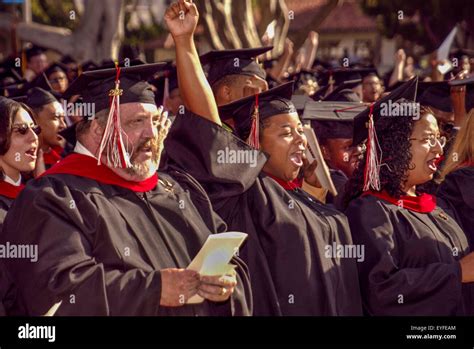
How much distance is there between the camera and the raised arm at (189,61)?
195 inches

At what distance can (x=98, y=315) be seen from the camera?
4.33 metres

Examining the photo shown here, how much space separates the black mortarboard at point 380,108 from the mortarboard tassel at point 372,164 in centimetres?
9

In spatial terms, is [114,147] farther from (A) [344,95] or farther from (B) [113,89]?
(A) [344,95]

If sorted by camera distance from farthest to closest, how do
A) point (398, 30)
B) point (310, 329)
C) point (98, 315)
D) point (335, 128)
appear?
1. point (398, 30)
2. point (335, 128)
3. point (310, 329)
4. point (98, 315)

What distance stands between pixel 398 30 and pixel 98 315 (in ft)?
120

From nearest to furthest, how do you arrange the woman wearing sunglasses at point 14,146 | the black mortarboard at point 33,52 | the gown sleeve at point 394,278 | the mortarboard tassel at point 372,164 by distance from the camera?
the gown sleeve at point 394,278
the mortarboard tassel at point 372,164
the woman wearing sunglasses at point 14,146
the black mortarboard at point 33,52

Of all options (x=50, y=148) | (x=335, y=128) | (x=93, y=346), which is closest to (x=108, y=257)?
(x=93, y=346)

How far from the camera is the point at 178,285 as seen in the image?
436 cm

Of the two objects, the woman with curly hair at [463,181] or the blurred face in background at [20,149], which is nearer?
the blurred face in background at [20,149]

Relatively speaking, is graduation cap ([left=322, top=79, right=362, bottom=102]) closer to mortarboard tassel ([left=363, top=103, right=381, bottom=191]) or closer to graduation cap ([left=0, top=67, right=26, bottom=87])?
mortarboard tassel ([left=363, top=103, right=381, bottom=191])

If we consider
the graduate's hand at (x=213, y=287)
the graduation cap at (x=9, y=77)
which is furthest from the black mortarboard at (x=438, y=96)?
the graduation cap at (x=9, y=77)

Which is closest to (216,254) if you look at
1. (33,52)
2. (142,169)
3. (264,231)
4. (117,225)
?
(117,225)

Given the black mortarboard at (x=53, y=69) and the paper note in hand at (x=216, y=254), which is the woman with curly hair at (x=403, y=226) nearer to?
the paper note in hand at (x=216, y=254)

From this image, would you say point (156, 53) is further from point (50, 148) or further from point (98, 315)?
point (98, 315)
